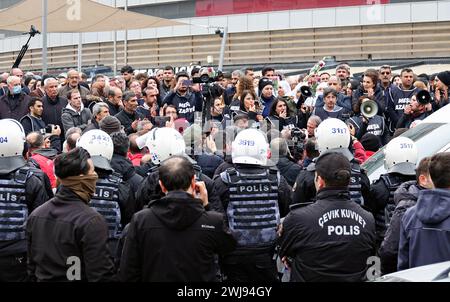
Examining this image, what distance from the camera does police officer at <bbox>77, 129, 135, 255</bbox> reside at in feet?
20.9

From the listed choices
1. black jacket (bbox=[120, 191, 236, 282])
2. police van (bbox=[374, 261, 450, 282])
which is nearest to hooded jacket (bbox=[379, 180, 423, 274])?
police van (bbox=[374, 261, 450, 282])

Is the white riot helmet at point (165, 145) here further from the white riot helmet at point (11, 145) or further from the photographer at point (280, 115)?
the photographer at point (280, 115)

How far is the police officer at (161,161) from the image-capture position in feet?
21.2

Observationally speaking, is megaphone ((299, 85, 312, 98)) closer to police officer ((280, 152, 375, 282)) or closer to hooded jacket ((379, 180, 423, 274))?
hooded jacket ((379, 180, 423, 274))

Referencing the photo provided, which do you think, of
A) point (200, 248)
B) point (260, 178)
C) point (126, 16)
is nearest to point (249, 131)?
point (260, 178)

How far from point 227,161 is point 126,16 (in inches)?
756

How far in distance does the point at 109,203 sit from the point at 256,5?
32585 mm

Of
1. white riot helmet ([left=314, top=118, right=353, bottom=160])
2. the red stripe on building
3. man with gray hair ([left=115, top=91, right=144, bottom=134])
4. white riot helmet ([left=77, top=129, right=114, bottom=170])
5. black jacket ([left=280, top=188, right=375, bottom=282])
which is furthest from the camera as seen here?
the red stripe on building

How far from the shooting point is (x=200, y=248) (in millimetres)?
4973

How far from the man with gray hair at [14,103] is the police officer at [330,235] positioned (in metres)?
9.01

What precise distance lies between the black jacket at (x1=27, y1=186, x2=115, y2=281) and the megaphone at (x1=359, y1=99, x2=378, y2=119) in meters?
7.14

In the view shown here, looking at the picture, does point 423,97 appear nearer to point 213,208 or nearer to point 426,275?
point 213,208

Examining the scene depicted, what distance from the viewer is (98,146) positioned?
6656 millimetres
